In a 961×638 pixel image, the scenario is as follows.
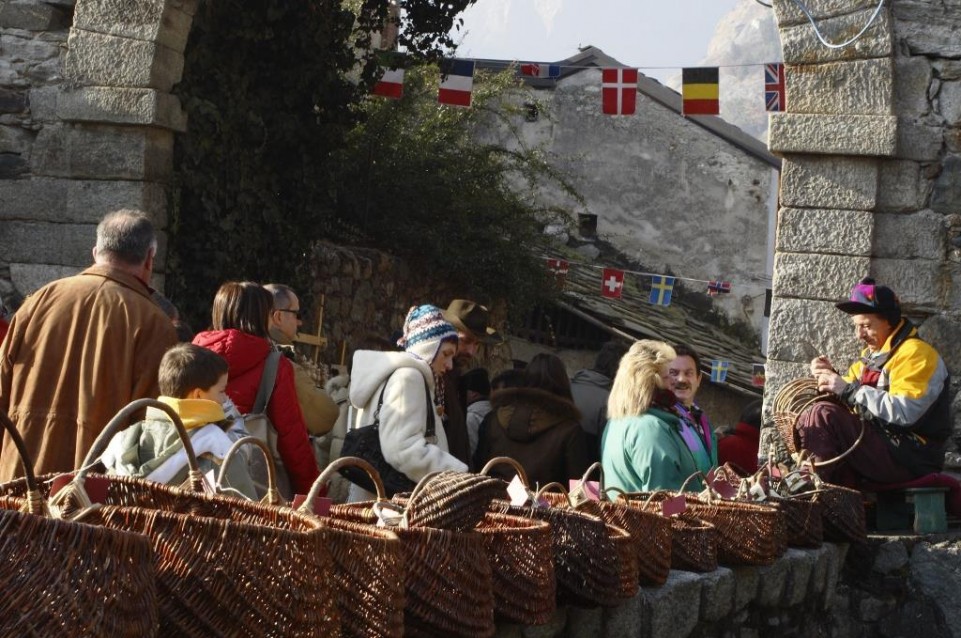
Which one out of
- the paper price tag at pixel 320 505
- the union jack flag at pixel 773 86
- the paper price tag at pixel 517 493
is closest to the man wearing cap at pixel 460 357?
the paper price tag at pixel 517 493

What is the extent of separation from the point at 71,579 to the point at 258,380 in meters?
2.70

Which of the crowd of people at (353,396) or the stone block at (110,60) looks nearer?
the crowd of people at (353,396)

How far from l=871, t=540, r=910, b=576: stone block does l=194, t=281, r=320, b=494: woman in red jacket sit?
8.43 feet

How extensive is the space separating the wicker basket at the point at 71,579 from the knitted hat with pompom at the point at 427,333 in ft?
9.14

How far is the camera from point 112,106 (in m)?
7.16

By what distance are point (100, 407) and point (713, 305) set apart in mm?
17108

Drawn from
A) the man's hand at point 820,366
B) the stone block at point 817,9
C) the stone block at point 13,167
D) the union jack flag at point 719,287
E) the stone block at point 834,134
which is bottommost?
the union jack flag at point 719,287

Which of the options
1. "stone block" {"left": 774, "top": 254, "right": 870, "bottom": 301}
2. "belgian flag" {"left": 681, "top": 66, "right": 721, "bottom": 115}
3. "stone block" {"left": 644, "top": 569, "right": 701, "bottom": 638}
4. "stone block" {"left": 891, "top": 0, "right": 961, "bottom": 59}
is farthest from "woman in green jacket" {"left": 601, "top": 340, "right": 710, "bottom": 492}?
"belgian flag" {"left": 681, "top": 66, "right": 721, "bottom": 115}

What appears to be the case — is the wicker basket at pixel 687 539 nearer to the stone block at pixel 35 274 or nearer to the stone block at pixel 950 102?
the stone block at pixel 950 102

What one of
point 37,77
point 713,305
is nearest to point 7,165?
point 37,77

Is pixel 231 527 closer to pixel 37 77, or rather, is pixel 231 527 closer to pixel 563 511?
pixel 563 511

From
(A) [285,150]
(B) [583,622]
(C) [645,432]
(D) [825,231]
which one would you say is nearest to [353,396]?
(C) [645,432]

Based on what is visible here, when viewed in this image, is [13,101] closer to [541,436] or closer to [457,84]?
[541,436]

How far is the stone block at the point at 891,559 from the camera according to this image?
19.8ft
